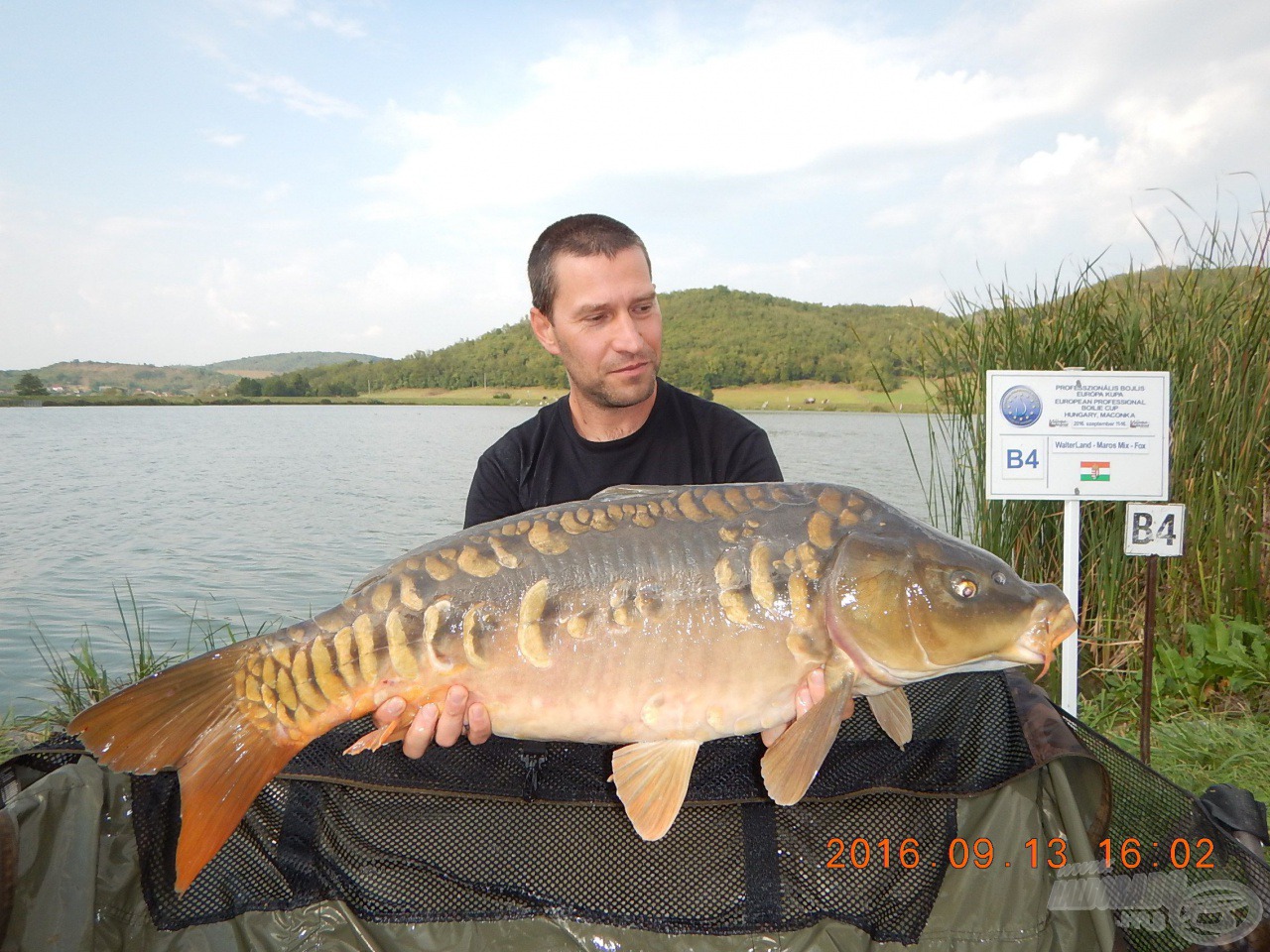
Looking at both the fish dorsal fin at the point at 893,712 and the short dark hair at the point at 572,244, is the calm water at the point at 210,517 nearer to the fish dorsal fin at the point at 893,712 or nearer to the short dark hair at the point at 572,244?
the short dark hair at the point at 572,244

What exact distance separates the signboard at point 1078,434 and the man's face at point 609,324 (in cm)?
101

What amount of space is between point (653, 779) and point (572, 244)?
4.36ft

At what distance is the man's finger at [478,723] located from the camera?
1.40 metres

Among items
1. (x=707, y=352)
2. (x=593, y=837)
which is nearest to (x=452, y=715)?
(x=593, y=837)

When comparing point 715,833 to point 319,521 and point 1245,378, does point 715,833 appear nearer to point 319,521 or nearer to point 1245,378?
point 1245,378

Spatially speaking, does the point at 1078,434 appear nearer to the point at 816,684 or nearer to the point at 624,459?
the point at 624,459

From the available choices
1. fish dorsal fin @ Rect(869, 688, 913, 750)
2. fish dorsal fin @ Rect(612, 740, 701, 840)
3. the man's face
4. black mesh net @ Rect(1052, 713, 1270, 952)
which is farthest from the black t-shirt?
black mesh net @ Rect(1052, 713, 1270, 952)

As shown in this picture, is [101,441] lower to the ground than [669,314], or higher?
lower

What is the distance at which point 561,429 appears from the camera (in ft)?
7.67

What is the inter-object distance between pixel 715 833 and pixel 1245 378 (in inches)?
106

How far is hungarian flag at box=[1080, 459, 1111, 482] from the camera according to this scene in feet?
7.91

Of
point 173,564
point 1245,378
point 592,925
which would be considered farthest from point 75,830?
point 173,564

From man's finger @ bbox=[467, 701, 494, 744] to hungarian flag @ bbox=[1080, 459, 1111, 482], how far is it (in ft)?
5.89
